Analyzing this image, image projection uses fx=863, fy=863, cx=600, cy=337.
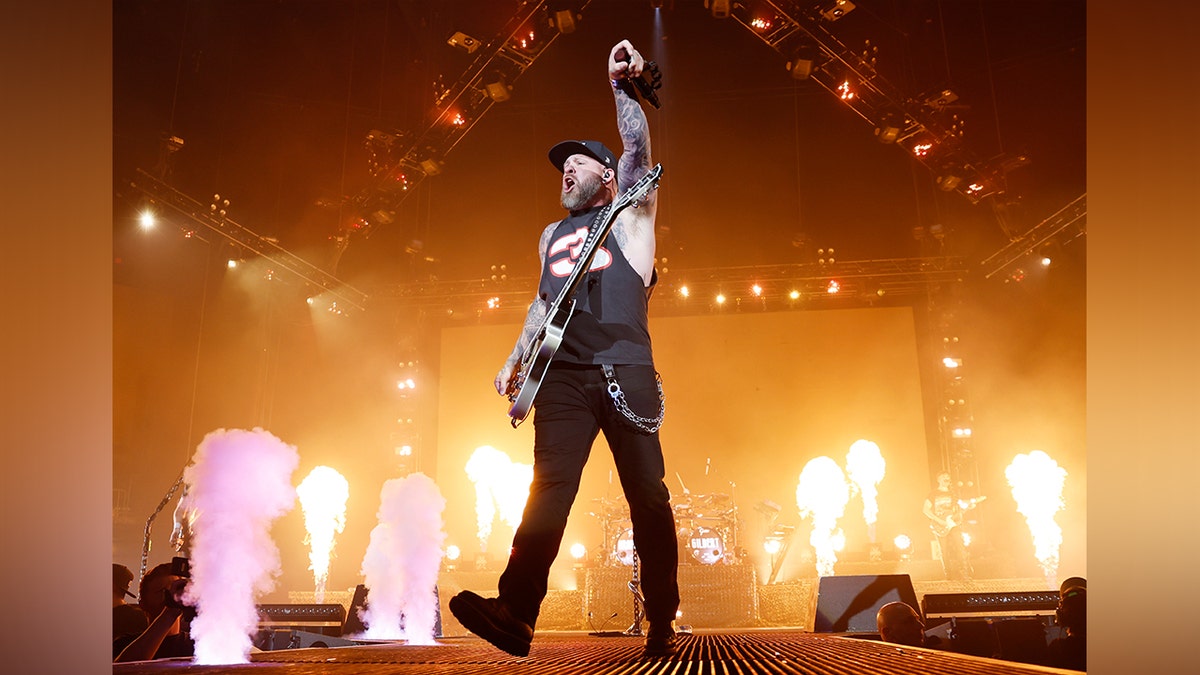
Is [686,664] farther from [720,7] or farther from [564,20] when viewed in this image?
[720,7]

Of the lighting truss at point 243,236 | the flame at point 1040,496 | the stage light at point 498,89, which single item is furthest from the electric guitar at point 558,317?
the flame at point 1040,496

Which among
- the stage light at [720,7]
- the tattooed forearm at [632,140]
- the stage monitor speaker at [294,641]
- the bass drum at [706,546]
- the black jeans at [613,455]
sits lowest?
the bass drum at [706,546]

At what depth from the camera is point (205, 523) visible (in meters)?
4.59

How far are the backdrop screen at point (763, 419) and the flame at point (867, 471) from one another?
0.38 ft

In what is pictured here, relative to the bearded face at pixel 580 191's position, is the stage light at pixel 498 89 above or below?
above

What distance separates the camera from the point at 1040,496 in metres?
16.0

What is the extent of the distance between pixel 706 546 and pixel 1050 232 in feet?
23.8

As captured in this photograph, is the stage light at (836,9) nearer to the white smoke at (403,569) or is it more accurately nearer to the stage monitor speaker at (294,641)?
the white smoke at (403,569)

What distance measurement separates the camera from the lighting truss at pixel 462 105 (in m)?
11.5

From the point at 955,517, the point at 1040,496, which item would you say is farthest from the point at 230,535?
the point at 1040,496
